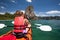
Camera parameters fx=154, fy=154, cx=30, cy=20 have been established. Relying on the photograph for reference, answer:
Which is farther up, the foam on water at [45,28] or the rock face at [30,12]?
the rock face at [30,12]

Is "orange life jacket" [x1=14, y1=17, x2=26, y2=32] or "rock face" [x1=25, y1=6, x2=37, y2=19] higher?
"rock face" [x1=25, y1=6, x2=37, y2=19]

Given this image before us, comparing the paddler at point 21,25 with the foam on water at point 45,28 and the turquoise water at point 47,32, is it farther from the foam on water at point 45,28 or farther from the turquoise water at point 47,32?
the foam on water at point 45,28

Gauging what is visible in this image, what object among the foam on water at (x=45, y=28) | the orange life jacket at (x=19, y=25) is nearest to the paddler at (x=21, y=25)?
the orange life jacket at (x=19, y=25)

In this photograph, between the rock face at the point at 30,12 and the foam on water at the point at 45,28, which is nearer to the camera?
the foam on water at the point at 45,28

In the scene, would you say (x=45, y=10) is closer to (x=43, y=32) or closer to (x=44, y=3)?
(x=44, y=3)

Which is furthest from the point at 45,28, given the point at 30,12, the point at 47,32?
the point at 30,12

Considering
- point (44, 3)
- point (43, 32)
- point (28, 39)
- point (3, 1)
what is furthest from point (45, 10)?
point (3, 1)

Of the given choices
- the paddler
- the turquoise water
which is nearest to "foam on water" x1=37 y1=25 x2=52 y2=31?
the turquoise water

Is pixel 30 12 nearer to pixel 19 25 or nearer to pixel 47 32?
pixel 19 25

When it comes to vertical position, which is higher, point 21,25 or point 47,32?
point 21,25

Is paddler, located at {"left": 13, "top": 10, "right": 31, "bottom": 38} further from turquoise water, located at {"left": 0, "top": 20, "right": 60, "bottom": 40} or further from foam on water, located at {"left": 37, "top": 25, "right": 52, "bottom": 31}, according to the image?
foam on water, located at {"left": 37, "top": 25, "right": 52, "bottom": 31}

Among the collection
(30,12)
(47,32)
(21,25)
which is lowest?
(47,32)

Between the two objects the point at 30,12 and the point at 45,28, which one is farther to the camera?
the point at 30,12

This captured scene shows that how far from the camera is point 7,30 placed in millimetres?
2293
